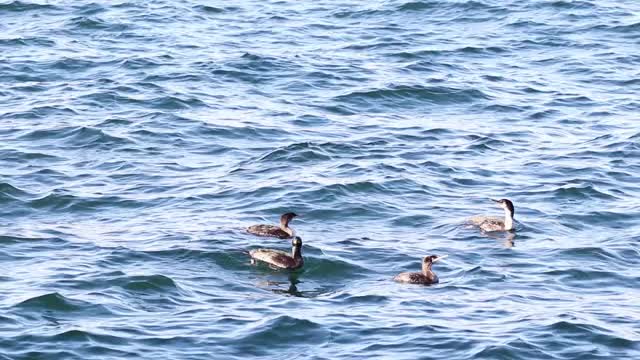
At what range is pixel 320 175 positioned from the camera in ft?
98.2

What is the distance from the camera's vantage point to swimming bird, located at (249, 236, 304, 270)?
2431cm

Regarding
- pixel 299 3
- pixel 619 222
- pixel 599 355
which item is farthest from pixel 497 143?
pixel 299 3

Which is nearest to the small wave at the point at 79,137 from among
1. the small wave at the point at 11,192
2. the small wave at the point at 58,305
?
the small wave at the point at 11,192

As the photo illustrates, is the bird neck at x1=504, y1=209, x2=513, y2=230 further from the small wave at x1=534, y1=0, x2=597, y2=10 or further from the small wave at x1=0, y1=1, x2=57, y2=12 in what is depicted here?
the small wave at x1=0, y1=1, x2=57, y2=12

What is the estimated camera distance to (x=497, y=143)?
32188mm

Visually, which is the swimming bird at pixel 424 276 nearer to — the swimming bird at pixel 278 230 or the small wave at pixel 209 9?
the swimming bird at pixel 278 230

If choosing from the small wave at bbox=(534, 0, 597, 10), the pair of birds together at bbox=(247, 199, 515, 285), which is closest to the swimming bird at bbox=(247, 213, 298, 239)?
the pair of birds together at bbox=(247, 199, 515, 285)

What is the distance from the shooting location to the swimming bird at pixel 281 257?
24.3 meters

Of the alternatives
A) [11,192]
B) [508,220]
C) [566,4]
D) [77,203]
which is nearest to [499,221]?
[508,220]

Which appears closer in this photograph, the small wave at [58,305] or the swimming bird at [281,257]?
the small wave at [58,305]

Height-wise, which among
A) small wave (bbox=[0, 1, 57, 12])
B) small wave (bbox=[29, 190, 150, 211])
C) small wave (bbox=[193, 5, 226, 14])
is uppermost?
small wave (bbox=[29, 190, 150, 211])

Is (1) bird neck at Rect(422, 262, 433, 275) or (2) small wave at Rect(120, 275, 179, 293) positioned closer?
(2) small wave at Rect(120, 275, 179, 293)

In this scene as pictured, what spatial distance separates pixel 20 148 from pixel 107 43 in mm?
9697

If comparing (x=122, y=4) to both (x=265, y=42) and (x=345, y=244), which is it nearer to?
(x=265, y=42)
